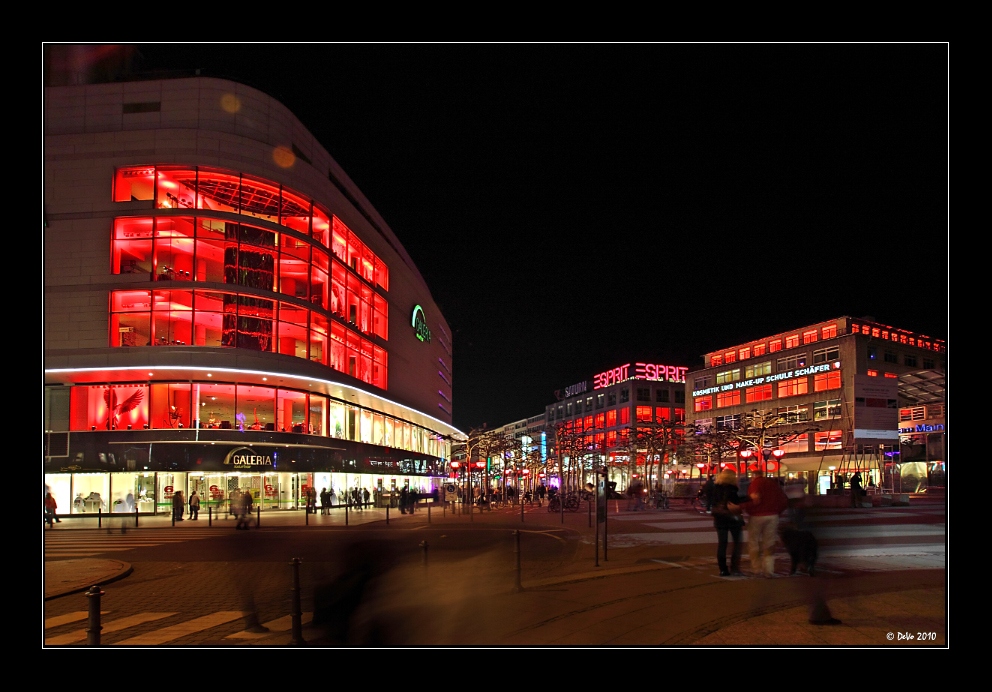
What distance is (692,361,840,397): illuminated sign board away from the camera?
8738cm

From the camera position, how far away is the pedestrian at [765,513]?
38.5 feet

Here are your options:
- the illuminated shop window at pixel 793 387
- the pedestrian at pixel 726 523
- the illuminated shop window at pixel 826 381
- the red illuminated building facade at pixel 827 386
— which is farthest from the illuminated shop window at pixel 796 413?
the pedestrian at pixel 726 523

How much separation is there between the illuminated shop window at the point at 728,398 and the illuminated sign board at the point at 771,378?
0.56m

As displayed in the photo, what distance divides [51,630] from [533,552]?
11410 mm

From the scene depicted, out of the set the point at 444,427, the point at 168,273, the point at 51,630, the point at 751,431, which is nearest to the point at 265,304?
the point at 168,273

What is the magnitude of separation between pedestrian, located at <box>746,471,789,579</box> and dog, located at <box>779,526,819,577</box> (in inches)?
23.5

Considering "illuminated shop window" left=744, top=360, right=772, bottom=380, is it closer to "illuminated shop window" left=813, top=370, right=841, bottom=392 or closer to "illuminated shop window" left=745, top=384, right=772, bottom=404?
"illuminated shop window" left=745, top=384, right=772, bottom=404

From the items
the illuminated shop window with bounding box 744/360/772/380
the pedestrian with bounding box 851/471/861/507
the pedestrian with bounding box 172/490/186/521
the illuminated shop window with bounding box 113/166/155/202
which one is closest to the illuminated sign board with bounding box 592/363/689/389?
the illuminated shop window with bounding box 744/360/772/380

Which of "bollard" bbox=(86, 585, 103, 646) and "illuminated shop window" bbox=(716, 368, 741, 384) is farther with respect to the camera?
"illuminated shop window" bbox=(716, 368, 741, 384)

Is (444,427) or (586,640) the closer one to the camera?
(586,640)

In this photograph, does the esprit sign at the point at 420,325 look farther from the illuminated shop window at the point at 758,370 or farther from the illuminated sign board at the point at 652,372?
the illuminated sign board at the point at 652,372

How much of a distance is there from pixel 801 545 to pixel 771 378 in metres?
88.7

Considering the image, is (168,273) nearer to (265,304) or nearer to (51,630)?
(265,304)

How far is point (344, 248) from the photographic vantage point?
59.2m
